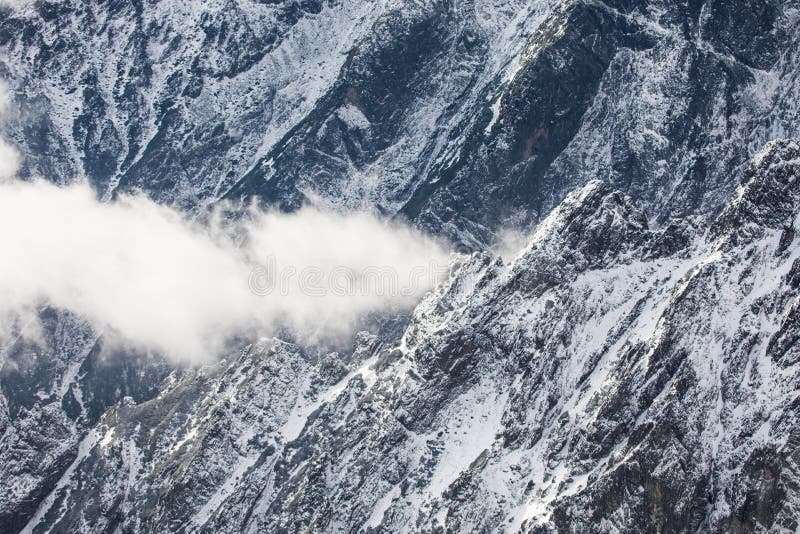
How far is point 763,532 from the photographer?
199 metres

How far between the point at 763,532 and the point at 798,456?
1307cm

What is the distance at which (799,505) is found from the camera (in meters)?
197

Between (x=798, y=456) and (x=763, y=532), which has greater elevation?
(x=798, y=456)

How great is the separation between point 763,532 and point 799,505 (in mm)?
7151

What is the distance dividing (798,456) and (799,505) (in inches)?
302

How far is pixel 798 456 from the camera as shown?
19950cm
